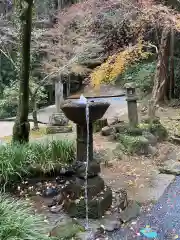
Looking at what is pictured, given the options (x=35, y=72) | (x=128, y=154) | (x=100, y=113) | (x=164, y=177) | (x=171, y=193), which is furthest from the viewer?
(x=35, y=72)

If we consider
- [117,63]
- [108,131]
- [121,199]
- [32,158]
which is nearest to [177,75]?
[117,63]

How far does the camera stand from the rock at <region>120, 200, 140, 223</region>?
3.84m

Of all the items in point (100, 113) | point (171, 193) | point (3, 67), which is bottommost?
point (171, 193)

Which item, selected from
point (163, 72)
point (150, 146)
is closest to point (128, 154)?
point (150, 146)

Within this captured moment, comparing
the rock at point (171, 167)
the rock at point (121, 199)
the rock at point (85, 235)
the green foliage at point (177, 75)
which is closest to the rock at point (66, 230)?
the rock at point (85, 235)

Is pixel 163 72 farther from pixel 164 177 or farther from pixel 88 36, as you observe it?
pixel 164 177

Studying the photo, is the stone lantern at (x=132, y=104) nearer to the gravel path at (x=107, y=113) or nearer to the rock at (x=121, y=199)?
the rock at (x=121, y=199)

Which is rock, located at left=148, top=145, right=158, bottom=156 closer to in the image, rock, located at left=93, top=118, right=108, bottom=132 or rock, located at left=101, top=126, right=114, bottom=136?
rock, located at left=101, top=126, right=114, bottom=136

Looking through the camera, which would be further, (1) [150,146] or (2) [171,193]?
(1) [150,146]

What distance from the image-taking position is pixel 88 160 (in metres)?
3.99

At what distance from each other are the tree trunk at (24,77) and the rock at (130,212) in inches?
81.6

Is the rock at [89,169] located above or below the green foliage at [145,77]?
below

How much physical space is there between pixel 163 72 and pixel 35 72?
540 cm

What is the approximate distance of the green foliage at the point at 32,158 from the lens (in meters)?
4.50
